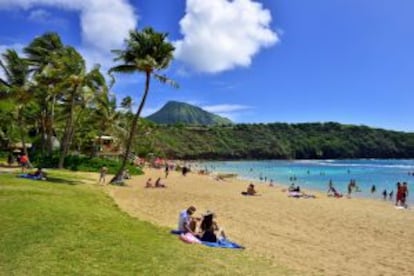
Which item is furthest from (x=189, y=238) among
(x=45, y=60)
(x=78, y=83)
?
(x=45, y=60)

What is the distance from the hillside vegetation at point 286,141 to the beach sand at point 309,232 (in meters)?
109

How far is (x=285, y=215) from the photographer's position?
Answer: 65.9 feet

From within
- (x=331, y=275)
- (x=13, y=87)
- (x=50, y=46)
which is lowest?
(x=331, y=275)

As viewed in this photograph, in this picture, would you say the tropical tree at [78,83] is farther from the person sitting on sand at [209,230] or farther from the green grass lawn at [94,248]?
the person sitting on sand at [209,230]

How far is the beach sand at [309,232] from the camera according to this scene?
1124cm

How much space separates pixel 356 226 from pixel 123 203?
9521mm

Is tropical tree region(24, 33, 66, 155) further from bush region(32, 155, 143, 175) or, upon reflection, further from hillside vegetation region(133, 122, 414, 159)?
hillside vegetation region(133, 122, 414, 159)

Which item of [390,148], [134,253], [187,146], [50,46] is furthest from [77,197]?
[390,148]

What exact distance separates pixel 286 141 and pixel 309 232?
14845 cm

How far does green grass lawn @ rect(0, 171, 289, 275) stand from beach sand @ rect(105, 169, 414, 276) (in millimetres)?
1556

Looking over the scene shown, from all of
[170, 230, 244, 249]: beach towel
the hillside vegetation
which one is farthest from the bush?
the hillside vegetation

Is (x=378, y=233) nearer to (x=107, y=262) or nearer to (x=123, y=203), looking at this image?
(x=123, y=203)

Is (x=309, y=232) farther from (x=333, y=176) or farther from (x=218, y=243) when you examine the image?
(x=333, y=176)

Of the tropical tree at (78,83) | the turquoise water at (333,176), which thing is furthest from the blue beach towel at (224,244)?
the turquoise water at (333,176)
